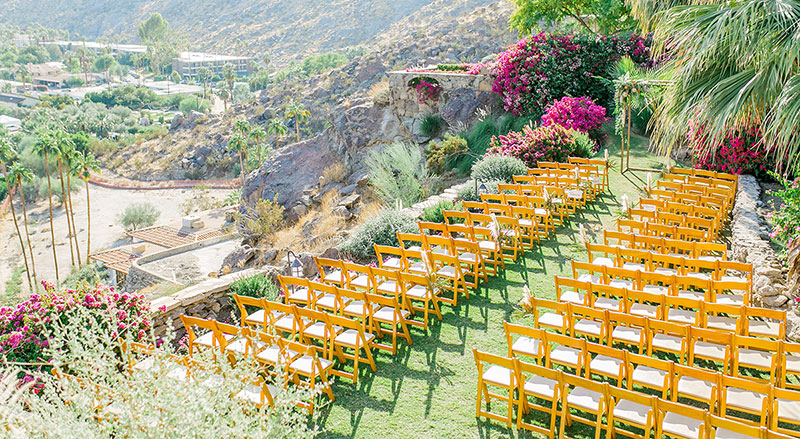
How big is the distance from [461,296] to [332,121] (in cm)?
1974

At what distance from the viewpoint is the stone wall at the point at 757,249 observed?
656 cm

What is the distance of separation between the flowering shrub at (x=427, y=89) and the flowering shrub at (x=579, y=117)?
6.29m

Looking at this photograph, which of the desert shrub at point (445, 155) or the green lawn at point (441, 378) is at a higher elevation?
the desert shrub at point (445, 155)

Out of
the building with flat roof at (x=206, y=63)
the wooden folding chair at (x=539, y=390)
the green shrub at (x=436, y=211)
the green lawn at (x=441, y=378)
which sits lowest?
the green lawn at (x=441, y=378)

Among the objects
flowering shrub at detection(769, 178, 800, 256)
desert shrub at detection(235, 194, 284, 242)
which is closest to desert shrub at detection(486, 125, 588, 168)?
flowering shrub at detection(769, 178, 800, 256)

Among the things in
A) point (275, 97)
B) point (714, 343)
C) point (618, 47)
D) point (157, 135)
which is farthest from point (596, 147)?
point (157, 135)

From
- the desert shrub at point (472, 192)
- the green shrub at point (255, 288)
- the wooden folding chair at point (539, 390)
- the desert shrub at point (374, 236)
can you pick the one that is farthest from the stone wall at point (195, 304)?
the desert shrub at point (472, 192)

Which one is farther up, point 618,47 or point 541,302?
point 618,47

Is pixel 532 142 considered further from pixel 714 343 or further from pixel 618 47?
pixel 714 343

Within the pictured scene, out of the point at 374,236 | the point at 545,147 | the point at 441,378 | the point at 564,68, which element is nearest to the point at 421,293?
the point at 441,378

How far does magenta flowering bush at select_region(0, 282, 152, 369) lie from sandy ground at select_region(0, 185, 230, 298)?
110ft

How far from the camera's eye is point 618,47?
19.4 metres

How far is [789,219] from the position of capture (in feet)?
23.1

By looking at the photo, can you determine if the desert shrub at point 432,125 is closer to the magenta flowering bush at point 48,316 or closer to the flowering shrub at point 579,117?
the flowering shrub at point 579,117
